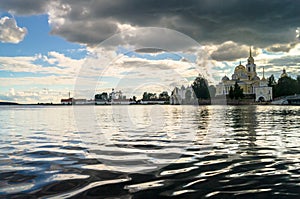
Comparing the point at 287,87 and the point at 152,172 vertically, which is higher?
the point at 287,87

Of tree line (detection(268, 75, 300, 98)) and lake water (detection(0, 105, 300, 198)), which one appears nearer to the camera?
lake water (detection(0, 105, 300, 198))

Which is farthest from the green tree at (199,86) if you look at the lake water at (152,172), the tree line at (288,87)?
the lake water at (152,172)

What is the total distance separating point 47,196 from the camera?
27.1 feet

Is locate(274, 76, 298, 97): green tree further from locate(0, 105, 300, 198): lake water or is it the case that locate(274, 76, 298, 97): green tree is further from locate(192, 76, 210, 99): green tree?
locate(0, 105, 300, 198): lake water

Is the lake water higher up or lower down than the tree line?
lower down

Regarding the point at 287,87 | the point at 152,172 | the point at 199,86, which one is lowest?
the point at 152,172

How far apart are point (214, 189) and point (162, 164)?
12.1ft

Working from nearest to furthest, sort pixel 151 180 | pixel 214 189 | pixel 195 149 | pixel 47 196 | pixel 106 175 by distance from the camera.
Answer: pixel 47 196, pixel 214 189, pixel 151 180, pixel 106 175, pixel 195 149

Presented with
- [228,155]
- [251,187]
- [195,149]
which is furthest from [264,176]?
[195,149]

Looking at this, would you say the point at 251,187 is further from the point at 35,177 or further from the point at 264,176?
the point at 35,177

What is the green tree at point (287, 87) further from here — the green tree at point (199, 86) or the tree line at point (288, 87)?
the green tree at point (199, 86)

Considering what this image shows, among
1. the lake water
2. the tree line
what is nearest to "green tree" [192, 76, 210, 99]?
the tree line

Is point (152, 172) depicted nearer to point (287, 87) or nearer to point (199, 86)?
point (199, 86)

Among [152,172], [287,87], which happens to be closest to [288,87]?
[287,87]
